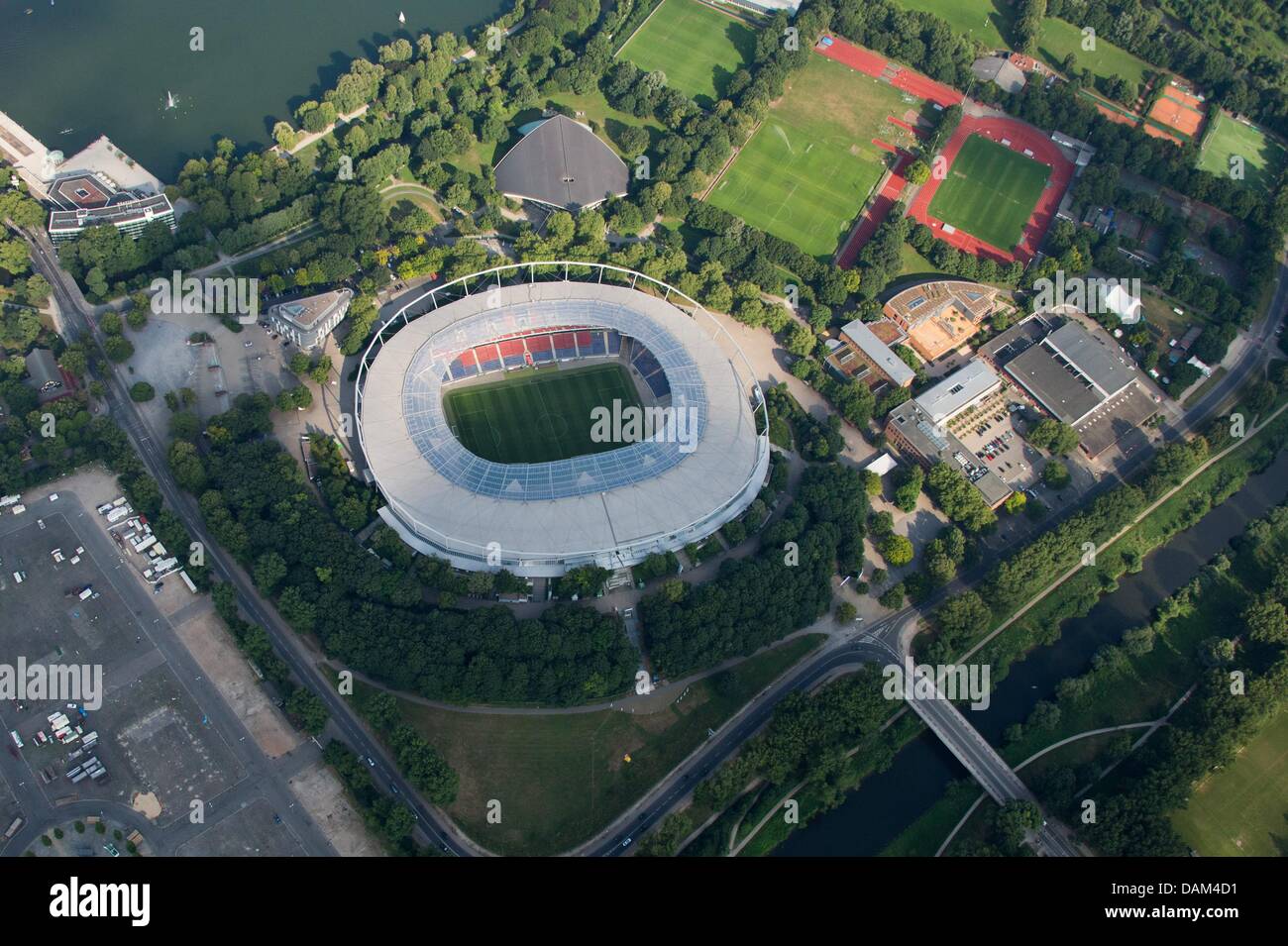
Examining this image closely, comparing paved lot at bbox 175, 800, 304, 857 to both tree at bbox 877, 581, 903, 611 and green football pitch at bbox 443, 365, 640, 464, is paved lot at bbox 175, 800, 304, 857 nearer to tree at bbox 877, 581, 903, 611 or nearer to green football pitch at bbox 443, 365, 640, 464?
green football pitch at bbox 443, 365, 640, 464

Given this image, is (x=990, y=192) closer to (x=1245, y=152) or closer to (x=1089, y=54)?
(x=1089, y=54)

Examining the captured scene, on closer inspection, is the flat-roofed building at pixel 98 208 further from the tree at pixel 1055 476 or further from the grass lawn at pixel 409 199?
the tree at pixel 1055 476

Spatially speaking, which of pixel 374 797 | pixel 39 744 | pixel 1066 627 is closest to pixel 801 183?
pixel 1066 627

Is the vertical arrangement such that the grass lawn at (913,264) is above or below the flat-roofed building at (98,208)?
above

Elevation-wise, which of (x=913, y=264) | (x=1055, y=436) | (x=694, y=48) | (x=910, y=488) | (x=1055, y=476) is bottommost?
(x=910, y=488)

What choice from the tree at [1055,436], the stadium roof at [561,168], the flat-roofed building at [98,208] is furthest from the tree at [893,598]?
the flat-roofed building at [98,208]

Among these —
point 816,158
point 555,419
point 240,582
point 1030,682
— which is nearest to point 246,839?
point 240,582

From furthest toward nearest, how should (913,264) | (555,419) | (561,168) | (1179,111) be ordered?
1. (1179,111)
2. (913,264)
3. (561,168)
4. (555,419)
